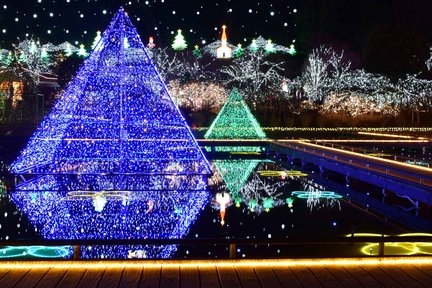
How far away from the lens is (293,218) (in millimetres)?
13273

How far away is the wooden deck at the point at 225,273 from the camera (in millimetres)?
6383

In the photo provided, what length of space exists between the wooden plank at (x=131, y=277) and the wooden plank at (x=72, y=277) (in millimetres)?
472

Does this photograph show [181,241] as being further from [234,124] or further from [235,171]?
[234,124]

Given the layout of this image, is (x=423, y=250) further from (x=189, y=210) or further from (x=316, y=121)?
(x=316, y=121)

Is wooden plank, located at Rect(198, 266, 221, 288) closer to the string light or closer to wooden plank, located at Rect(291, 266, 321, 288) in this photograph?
wooden plank, located at Rect(291, 266, 321, 288)

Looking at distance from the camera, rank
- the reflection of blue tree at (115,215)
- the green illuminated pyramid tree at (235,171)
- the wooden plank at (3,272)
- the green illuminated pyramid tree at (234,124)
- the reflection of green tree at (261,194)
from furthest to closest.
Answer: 1. the green illuminated pyramid tree at (234,124)
2. the green illuminated pyramid tree at (235,171)
3. the reflection of green tree at (261,194)
4. the reflection of blue tree at (115,215)
5. the wooden plank at (3,272)

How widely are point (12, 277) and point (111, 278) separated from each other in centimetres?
108

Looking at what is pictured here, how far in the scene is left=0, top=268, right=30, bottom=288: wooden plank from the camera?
20.6 ft

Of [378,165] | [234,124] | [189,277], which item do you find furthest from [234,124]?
[189,277]

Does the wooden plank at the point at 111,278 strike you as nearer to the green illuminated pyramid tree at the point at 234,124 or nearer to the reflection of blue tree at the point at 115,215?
the reflection of blue tree at the point at 115,215

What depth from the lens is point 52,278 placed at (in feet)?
21.4

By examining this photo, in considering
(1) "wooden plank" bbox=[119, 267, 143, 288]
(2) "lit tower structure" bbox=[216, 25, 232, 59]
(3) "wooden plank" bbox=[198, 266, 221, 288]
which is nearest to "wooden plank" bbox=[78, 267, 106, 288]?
(1) "wooden plank" bbox=[119, 267, 143, 288]

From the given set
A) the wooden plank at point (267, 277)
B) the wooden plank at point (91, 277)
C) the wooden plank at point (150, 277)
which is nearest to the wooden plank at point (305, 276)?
the wooden plank at point (267, 277)

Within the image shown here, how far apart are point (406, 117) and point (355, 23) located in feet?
37.8
